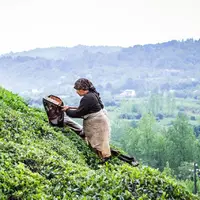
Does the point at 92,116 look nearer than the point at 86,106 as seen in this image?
No

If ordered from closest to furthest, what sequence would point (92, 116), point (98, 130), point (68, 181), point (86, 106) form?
point (68, 181)
point (86, 106)
point (92, 116)
point (98, 130)

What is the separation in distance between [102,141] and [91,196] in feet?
14.2

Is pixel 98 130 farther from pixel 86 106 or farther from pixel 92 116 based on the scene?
pixel 86 106

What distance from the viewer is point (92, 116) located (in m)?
9.48

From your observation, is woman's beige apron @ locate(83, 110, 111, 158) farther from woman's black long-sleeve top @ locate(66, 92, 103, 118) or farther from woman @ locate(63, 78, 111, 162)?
woman's black long-sleeve top @ locate(66, 92, 103, 118)

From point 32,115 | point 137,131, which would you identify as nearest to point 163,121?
point 137,131

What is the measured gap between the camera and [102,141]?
9.72 meters

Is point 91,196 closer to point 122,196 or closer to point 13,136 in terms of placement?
point 122,196

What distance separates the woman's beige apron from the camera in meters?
9.55

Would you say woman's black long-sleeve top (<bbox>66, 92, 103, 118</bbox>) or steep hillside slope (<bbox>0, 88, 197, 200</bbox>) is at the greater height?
woman's black long-sleeve top (<bbox>66, 92, 103, 118</bbox>)

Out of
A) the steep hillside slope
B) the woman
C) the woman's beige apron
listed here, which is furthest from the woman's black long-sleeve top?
the steep hillside slope

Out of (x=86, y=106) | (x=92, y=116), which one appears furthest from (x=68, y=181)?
(x=92, y=116)

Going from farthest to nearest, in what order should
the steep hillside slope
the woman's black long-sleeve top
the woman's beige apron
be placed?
1. the woman's beige apron
2. the woman's black long-sleeve top
3. the steep hillside slope

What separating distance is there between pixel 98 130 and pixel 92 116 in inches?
14.7
